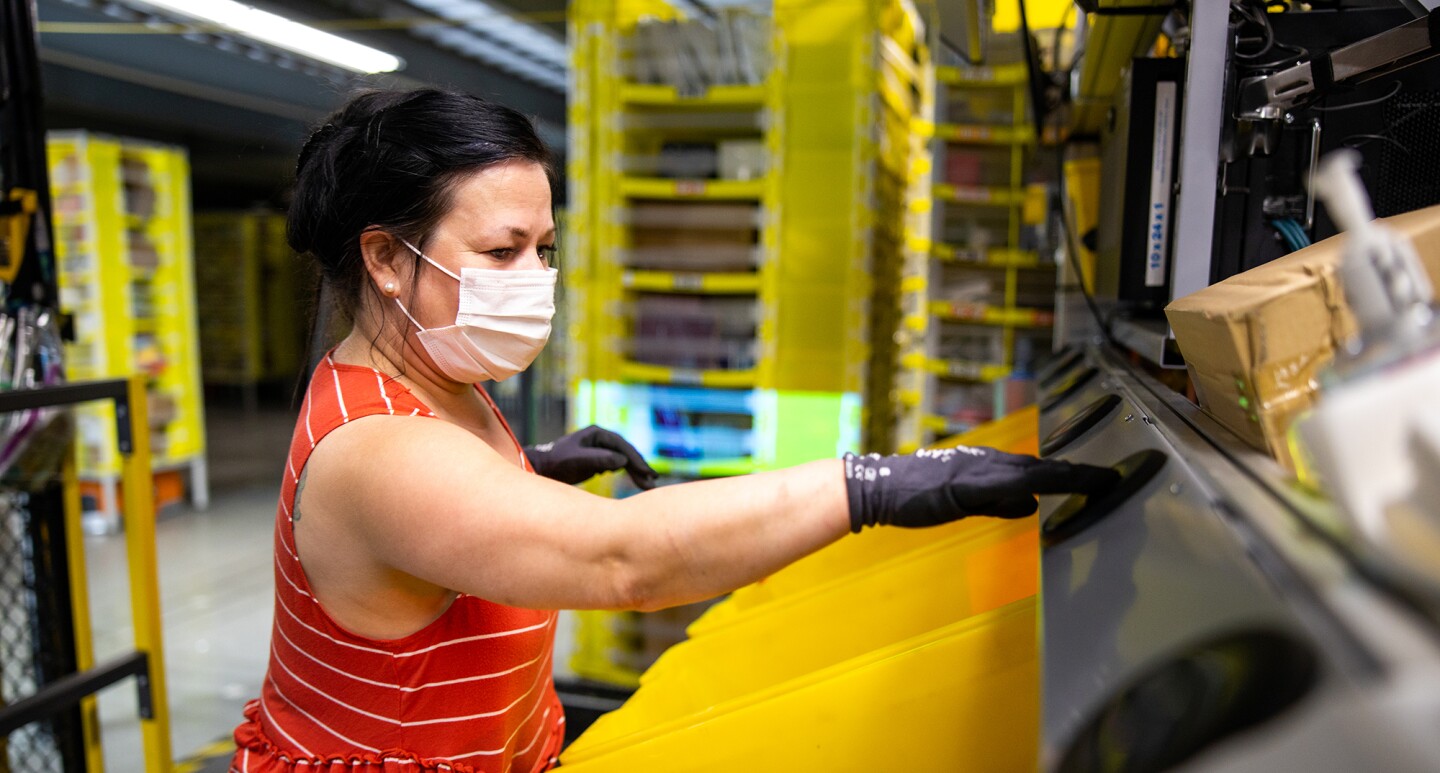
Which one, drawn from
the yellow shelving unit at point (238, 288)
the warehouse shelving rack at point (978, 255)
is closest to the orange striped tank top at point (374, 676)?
the warehouse shelving rack at point (978, 255)

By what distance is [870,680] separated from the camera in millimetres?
1041

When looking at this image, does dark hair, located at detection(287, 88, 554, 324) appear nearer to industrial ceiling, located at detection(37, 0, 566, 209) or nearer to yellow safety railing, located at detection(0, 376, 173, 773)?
yellow safety railing, located at detection(0, 376, 173, 773)

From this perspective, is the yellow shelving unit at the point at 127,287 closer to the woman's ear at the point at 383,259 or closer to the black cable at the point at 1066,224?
the woman's ear at the point at 383,259

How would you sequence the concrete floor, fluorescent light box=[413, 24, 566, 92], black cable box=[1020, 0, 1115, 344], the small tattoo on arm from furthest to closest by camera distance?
Answer: fluorescent light box=[413, 24, 566, 92] < the concrete floor < black cable box=[1020, 0, 1115, 344] < the small tattoo on arm

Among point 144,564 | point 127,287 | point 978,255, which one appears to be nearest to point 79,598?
point 144,564

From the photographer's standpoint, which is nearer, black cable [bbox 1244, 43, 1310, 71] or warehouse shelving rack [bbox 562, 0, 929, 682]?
black cable [bbox 1244, 43, 1310, 71]

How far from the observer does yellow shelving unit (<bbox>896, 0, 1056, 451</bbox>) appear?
12.5 ft

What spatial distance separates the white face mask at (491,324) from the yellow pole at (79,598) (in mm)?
1917

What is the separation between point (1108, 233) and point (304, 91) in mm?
7522

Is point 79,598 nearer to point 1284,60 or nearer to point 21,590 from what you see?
point 21,590

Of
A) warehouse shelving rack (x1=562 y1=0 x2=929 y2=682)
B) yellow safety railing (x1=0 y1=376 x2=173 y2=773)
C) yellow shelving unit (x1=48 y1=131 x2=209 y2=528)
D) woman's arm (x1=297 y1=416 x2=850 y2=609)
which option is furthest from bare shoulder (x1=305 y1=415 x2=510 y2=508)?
yellow shelving unit (x1=48 y1=131 x2=209 y2=528)

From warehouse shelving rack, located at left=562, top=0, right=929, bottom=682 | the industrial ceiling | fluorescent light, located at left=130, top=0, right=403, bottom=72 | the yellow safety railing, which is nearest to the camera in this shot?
the yellow safety railing

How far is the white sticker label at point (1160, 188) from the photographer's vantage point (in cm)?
154

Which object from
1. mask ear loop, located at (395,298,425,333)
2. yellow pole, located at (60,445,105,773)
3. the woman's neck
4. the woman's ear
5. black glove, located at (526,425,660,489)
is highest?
the woman's ear
